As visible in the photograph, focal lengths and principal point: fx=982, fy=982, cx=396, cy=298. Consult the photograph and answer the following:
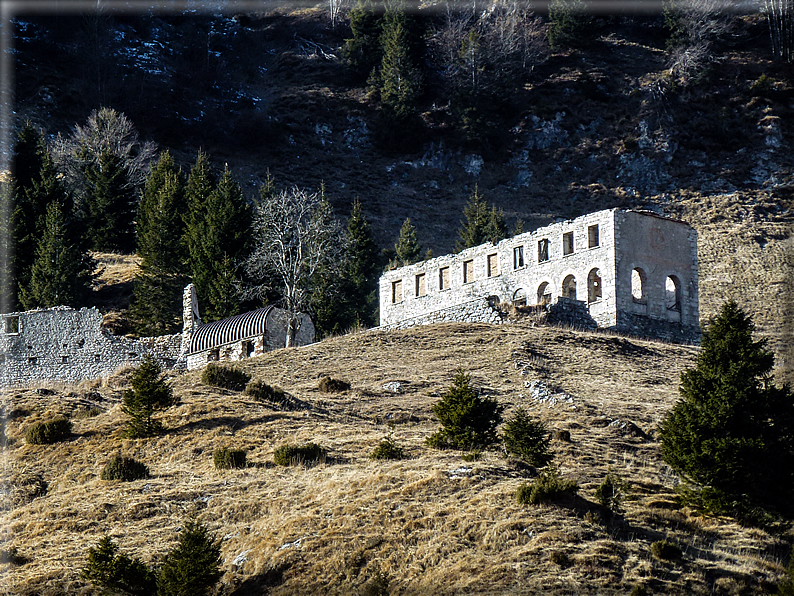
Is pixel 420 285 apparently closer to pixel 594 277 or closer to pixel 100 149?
pixel 594 277

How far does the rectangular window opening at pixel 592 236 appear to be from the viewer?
52438 mm

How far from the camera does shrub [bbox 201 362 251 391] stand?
127 feet

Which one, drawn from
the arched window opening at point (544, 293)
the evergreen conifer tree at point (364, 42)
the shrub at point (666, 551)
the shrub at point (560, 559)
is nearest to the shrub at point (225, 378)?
the shrub at point (560, 559)

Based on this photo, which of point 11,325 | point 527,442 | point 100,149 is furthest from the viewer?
point 100,149

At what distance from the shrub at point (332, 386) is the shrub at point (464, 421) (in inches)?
333

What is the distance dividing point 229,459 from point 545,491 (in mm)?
10035

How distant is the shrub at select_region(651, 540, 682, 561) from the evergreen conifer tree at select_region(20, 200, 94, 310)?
41.0m

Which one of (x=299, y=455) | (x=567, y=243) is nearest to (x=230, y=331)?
(x=567, y=243)

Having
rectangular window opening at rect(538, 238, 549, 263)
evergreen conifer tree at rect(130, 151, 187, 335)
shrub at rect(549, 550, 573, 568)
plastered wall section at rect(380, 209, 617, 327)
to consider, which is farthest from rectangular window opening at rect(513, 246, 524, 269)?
shrub at rect(549, 550, 573, 568)

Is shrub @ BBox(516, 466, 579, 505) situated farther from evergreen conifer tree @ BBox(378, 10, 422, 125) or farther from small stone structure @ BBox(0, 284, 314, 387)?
evergreen conifer tree @ BBox(378, 10, 422, 125)

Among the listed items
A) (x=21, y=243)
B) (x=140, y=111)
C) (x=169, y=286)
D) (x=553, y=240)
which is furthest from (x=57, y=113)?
(x=553, y=240)

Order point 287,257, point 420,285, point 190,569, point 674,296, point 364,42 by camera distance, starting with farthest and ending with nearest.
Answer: point 364,42
point 420,285
point 287,257
point 674,296
point 190,569

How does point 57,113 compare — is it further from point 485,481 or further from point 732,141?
point 485,481

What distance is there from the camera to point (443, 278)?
2307 inches
